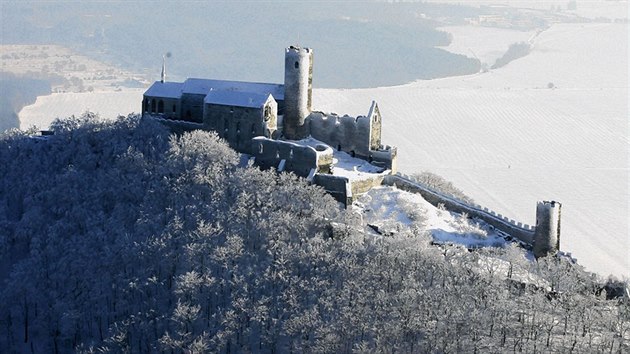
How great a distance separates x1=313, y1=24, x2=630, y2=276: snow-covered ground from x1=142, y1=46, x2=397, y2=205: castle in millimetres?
28458

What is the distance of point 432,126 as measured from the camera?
151 metres

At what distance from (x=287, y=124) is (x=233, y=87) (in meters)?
5.36

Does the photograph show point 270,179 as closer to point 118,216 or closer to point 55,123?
point 118,216

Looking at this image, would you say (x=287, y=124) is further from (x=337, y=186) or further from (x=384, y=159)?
(x=337, y=186)

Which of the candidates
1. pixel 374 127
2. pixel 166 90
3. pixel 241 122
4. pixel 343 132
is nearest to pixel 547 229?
pixel 374 127

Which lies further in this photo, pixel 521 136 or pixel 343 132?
pixel 521 136

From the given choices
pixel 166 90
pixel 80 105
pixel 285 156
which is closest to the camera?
pixel 285 156

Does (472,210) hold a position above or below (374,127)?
below

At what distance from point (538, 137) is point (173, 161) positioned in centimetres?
8692

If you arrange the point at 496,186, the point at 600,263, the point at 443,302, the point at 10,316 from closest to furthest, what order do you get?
1. the point at 443,302
2. the point at 10,316
3. the point at 600,263
4. the point at 496,186

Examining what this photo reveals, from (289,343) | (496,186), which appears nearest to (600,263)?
(496,186)

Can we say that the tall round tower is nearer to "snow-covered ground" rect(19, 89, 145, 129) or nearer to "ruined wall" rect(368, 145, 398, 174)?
"ruined wall" rect(368, 145, 398, 174)

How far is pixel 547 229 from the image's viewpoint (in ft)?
217

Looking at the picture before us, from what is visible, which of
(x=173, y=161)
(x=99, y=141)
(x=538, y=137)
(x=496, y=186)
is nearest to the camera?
(x=173, y=161)
